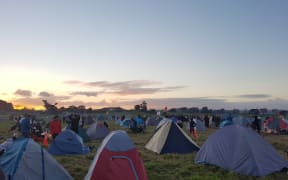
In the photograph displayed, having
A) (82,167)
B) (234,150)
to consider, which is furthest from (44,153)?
(234,150)

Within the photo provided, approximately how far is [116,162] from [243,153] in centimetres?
502

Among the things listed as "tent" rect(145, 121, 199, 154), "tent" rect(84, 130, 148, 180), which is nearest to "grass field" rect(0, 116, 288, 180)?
"tent" rect(145, 121, 199, 154)

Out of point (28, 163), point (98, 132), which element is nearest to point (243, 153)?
point (28, 163)

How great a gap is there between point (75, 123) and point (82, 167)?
28.5ft

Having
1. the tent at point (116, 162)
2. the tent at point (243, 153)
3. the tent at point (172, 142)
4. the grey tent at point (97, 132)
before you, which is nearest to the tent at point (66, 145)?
the tent at point (172, 142)

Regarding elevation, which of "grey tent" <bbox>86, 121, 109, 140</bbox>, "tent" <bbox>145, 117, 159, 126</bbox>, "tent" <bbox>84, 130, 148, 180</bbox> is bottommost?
"tent" <bbox>145, 117, 159, 126</bbox>

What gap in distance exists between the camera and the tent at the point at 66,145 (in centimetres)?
1633

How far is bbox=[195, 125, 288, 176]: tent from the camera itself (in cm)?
1176

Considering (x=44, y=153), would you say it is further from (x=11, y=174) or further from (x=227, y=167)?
(x=227, y=167)

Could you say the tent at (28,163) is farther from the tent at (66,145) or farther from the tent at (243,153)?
the tent at (66,145)

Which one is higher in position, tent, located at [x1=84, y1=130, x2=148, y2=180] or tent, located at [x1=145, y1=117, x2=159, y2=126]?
tent, located at [x1=84, y1=130, x2=148, y2=180]

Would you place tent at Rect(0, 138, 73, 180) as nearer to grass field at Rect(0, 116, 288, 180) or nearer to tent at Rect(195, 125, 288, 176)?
grass field at Rect(0, 116, 288, 180)

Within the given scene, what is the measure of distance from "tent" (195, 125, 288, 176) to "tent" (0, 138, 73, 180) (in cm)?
602

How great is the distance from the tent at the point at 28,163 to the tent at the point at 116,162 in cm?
108
